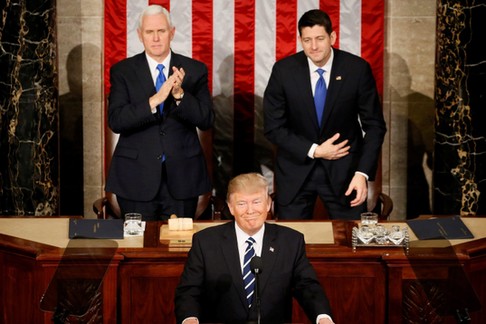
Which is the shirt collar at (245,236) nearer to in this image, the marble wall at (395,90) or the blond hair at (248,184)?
the blond hair at (248,184)

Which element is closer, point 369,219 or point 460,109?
point 369,219

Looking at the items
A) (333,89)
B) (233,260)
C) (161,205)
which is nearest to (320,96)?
(333,89)

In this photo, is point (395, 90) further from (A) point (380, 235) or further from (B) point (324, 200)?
(A) point (380, 235)

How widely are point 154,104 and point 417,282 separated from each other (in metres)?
1.86

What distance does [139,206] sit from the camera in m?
5.91

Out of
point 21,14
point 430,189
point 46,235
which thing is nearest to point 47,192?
point 21,14

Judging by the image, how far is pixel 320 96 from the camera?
5938 mm

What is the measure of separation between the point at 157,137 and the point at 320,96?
1.02 meters

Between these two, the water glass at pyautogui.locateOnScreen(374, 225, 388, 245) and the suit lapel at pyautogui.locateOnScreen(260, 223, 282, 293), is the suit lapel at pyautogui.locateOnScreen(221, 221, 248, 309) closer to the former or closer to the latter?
the suit lapel at pyautogui.locateOnScreen(260, 223, 282, 293)

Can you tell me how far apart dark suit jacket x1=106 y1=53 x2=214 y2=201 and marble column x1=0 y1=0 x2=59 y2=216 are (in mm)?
1028

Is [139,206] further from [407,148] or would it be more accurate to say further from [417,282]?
[407,148]

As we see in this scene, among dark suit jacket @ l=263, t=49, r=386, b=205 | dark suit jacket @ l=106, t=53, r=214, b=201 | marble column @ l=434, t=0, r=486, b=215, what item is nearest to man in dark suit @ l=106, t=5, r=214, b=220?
dark suit jacket @ l=106, t=53, r=214, b=201

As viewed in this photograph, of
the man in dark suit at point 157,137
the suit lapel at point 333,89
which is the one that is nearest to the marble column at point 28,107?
the man in dark suit at point 157,137

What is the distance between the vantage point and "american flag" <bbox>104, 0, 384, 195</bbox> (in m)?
7.05
